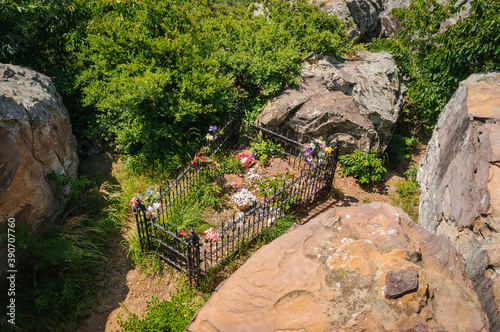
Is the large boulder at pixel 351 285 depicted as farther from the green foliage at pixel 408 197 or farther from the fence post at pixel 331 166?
the green foliage at pixel 408 197

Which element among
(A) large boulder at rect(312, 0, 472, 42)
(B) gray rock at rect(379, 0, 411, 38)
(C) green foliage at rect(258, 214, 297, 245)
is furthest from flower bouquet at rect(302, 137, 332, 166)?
(B) gray rock at rect(379, 0, 411, 38)

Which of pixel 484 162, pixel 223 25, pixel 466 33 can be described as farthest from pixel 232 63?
pixel 484 162

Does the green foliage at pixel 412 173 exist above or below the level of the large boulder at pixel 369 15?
below

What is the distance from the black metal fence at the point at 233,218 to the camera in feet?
16.6

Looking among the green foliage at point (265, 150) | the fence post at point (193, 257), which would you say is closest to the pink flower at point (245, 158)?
the green foliage at point (265, 150)

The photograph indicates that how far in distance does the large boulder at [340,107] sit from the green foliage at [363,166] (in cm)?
22

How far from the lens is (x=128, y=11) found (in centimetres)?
738

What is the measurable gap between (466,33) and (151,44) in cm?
657

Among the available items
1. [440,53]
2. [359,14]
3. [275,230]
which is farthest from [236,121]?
[359,14]

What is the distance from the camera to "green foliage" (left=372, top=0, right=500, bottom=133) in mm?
6320

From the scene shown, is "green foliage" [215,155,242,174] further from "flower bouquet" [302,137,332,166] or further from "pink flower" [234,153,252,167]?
"flower bouquet" [302,137,332,166]

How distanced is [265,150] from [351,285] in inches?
183

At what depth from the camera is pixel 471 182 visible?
4.50 m

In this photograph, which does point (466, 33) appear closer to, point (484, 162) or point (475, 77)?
point (475, 77)
